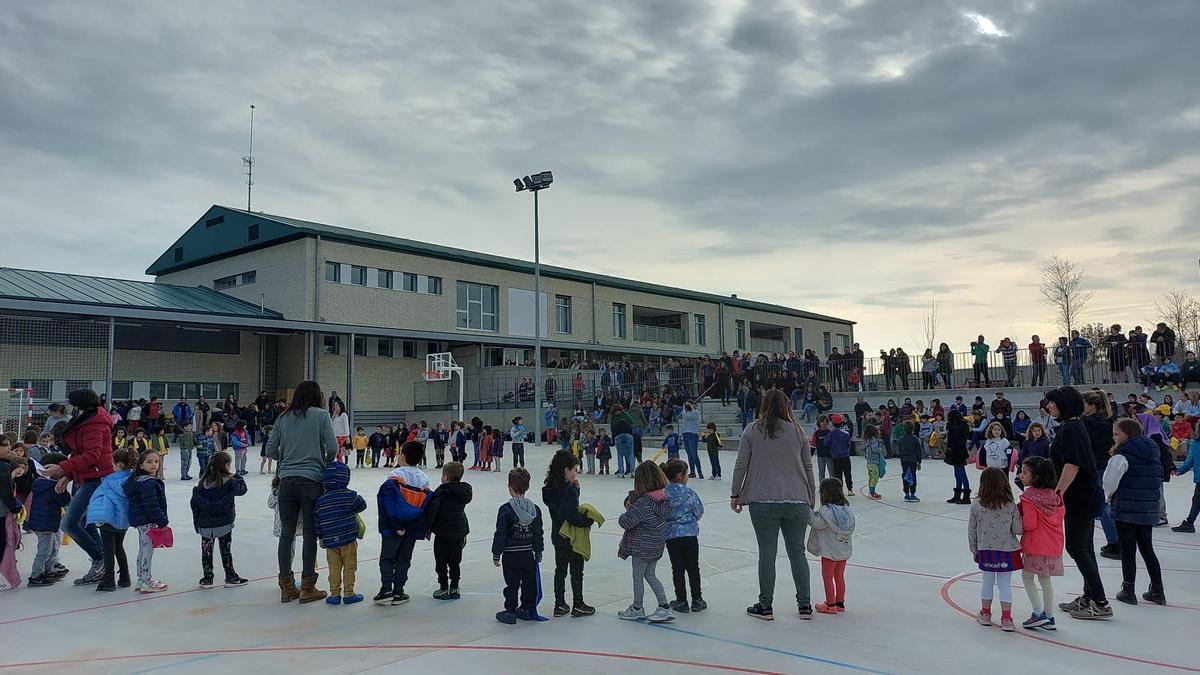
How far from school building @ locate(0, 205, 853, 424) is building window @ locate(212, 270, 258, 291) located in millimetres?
99

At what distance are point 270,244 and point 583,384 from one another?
48.6 feet

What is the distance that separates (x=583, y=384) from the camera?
3484 cm

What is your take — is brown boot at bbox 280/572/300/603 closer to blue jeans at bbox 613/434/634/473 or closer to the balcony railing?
blue jeans at bbox 613/434/634/473

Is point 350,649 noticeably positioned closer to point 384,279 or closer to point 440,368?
point 440,368

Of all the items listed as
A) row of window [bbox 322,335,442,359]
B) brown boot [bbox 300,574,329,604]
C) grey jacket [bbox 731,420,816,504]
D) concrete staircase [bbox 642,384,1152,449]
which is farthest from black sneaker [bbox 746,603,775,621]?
row of window [bbox 322,335,442,359]

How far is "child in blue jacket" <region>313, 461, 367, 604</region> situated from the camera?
706 centimetres

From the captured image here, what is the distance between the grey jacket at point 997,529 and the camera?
6.11 metres

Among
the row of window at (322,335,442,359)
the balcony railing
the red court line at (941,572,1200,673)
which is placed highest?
the balcony railing

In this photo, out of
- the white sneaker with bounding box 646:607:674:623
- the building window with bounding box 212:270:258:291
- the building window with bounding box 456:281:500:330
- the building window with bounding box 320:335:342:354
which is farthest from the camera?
the building window with bounding box 456:281:500:330

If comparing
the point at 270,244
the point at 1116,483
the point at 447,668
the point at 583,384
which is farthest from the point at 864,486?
the point at 270,244

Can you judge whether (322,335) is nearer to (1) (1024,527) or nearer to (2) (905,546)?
(2) (905,546)

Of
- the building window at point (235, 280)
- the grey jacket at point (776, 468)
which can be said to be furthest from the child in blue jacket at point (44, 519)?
the building window at point (235, 280)

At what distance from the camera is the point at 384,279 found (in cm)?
3666

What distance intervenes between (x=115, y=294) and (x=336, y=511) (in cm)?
2725
